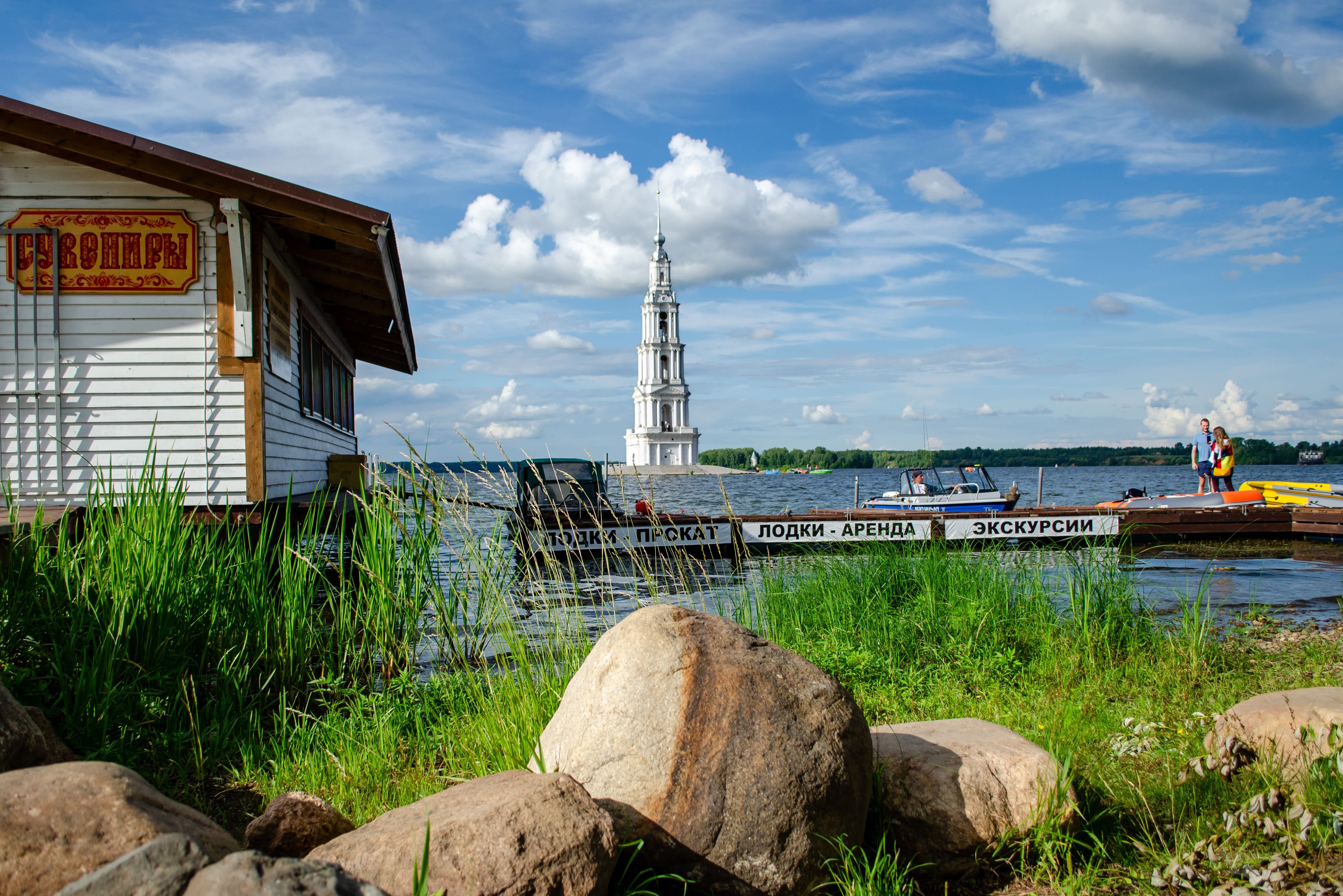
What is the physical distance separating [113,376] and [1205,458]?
2166cm

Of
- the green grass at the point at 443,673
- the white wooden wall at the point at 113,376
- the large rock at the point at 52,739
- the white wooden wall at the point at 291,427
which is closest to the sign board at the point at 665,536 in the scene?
the white wooden wall at the point at 291,427

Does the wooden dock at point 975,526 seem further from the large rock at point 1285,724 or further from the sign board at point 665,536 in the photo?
the large rock at point 1285,724

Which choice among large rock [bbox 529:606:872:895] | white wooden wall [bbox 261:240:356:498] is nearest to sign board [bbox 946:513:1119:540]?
white wooden wall [bbox 261:240:356:498]

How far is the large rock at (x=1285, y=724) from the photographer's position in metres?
3.48

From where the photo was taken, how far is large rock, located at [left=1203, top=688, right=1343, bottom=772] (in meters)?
3.48

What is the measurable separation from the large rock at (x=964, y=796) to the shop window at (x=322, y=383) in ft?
33.1

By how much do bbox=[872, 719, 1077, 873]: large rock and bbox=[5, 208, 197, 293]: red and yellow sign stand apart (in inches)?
333

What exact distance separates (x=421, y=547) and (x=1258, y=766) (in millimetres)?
4220

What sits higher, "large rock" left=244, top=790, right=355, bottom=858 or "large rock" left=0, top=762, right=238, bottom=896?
"large rock" left=0, top=762, right=238, bottom=896

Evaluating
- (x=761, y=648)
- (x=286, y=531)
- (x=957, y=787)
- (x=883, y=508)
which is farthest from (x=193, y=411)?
(x=883, y=508)

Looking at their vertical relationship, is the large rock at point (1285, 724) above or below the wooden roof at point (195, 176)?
below

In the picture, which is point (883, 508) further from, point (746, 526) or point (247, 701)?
point (247, 701)

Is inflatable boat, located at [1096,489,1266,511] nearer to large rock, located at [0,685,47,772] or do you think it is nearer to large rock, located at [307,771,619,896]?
large rock, located at [307,771,619,896]

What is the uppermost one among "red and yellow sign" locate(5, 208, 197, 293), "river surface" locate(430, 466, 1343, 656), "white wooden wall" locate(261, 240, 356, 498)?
"red and yellow sign" locate(5, 208, 197, 293)
